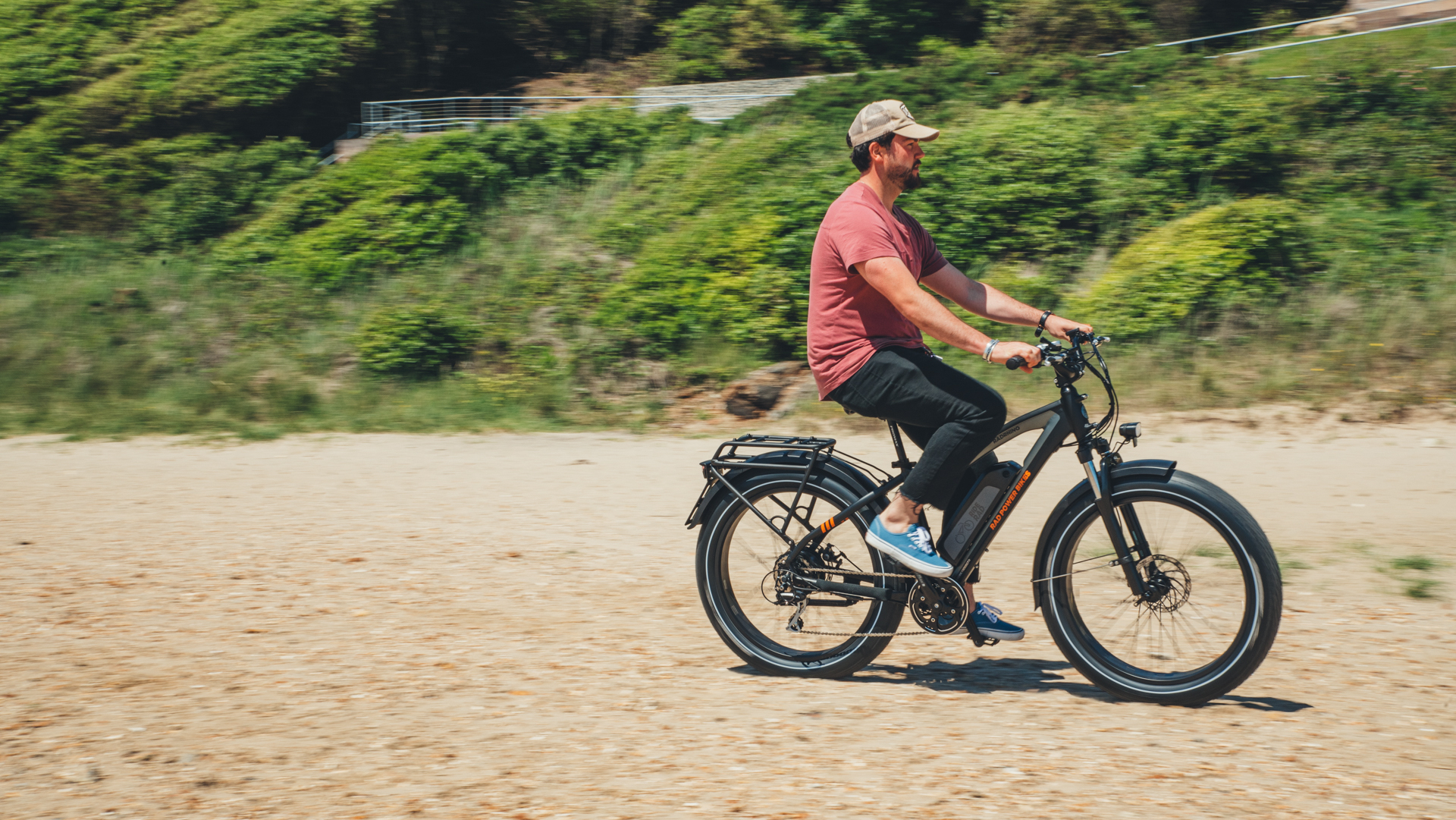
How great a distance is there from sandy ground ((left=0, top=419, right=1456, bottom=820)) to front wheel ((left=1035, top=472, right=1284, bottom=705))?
0.13m

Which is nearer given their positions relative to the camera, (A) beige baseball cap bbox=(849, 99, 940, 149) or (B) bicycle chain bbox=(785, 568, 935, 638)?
(A) beige baseball cap bbox=(849, 99, 940, 149)

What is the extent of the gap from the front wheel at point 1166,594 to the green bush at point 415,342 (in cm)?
911

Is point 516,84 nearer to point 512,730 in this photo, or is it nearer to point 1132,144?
point 1132,144

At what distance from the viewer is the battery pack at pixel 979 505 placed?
4078mm

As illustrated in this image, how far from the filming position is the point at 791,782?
10.9 ft

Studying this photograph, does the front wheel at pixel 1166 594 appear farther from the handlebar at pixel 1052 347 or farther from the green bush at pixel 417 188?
the green bush at pixel 417 188

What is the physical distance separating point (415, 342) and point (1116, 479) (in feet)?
30.6

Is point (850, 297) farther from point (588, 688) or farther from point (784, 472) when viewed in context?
point (588, 688)

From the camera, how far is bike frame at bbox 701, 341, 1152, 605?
12.8 feet

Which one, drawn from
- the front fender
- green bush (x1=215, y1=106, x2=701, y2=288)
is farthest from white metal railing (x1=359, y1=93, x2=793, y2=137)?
the front fender

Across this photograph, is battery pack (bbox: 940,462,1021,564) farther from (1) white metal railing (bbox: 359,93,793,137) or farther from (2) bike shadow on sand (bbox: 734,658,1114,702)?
(1) white metal railing (bbox: 359,93,793,137)

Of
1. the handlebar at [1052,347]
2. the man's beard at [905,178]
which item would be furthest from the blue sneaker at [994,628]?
the man's beard at [905,178]

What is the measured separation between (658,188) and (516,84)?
1271 centimetres

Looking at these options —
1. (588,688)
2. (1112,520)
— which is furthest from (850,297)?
(588,688)
